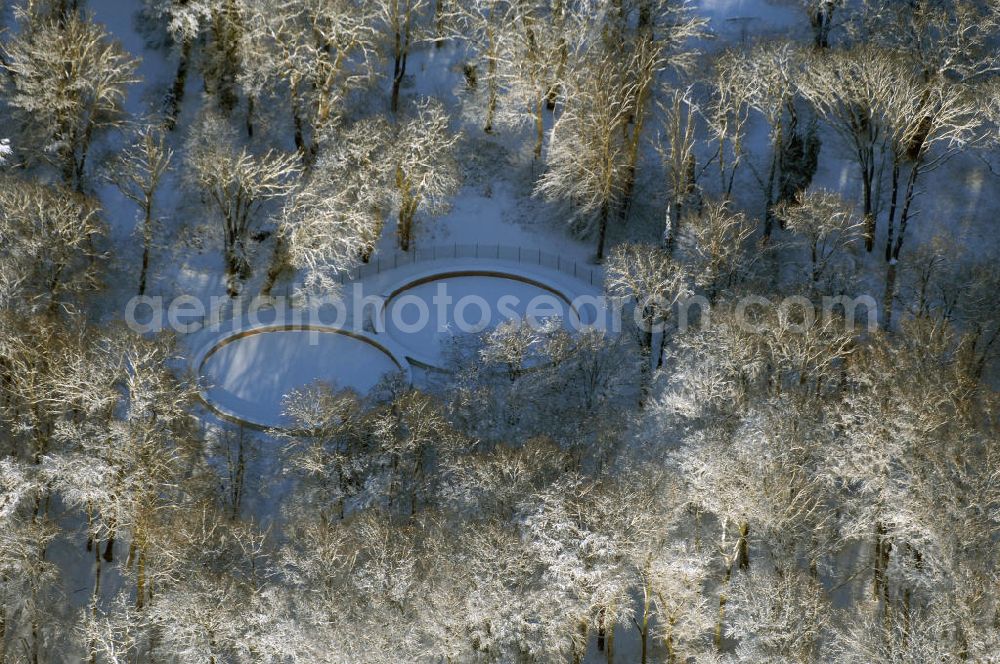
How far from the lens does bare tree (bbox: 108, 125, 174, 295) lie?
7446cm

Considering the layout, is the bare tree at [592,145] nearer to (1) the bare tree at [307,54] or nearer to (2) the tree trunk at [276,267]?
(1) the bare tree at [307,54]

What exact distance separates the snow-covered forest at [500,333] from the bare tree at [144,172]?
0.37m

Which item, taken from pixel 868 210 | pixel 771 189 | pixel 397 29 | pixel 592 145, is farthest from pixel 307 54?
pixel 868 210

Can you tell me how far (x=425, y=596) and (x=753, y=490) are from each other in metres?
13.4

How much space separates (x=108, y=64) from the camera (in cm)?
7631

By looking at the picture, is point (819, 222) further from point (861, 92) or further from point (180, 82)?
point (180, 82)

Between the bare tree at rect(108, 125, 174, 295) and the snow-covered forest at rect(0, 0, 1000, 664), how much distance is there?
1.21 feet

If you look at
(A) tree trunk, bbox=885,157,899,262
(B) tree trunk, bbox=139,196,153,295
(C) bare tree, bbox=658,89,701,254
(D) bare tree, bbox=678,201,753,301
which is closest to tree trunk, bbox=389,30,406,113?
(C) bare tree, bbox=658,89,701,254

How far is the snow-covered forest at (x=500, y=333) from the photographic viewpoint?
5584 cm

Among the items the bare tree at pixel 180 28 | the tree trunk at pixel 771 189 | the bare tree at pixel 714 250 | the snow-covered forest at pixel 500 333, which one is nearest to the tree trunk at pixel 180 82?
the bare tree at pixel 180 28

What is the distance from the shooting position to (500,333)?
63.8 metres

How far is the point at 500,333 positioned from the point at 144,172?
27.2m

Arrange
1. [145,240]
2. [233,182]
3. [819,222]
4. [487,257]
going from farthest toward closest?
[487,257]
[233,182]
[145,240]
[819,222]

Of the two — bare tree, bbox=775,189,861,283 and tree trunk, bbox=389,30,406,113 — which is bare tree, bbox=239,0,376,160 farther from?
bare tree, bbox=775,189,861,283
